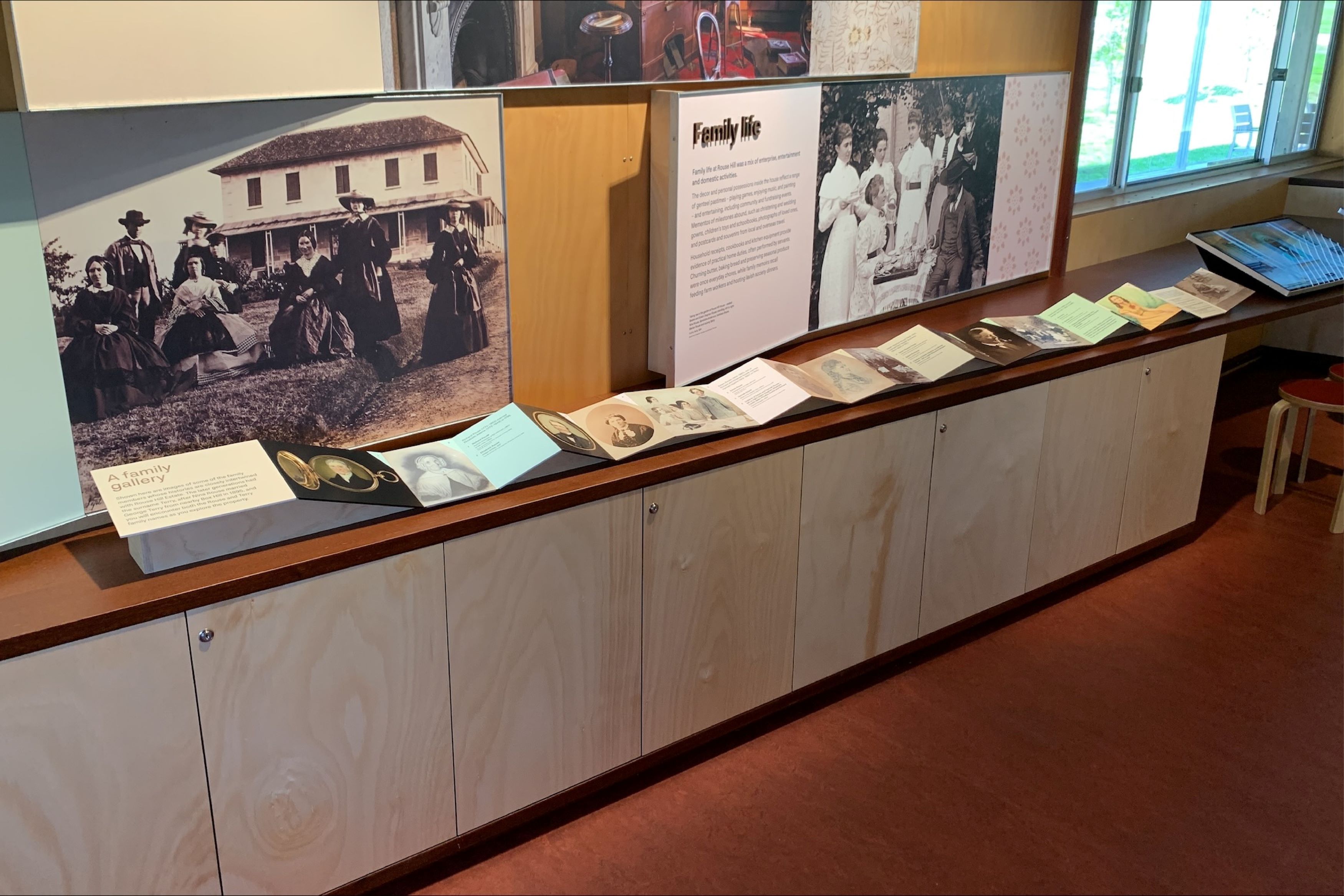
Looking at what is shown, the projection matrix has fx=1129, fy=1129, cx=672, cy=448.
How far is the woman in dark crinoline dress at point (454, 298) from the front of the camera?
263cm

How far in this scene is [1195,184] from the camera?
20.2 feet

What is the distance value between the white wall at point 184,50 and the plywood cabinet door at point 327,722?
3.08ft

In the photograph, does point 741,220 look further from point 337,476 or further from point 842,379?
point 337,476

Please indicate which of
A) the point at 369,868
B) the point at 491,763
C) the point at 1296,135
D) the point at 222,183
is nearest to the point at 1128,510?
the point at 491,763

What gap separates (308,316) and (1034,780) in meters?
2.24

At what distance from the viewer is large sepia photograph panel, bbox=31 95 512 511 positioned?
2.09 m

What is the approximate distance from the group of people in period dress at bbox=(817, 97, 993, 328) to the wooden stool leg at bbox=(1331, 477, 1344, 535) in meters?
1.85

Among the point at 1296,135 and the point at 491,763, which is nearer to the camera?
the point at 491,763

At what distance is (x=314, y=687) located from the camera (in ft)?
7.55

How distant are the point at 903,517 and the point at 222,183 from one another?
2.10 metres

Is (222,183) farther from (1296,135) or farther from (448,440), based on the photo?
(1296,135)

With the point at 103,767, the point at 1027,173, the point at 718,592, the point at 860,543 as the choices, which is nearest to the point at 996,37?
the point at 1027,173

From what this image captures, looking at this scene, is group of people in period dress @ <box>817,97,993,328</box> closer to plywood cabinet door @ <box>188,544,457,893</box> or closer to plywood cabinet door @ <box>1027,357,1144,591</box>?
plywood cabinet door @ <box>1027,357,1144,591</box>

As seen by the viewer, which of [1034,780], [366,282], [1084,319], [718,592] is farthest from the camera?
[1084,319]
